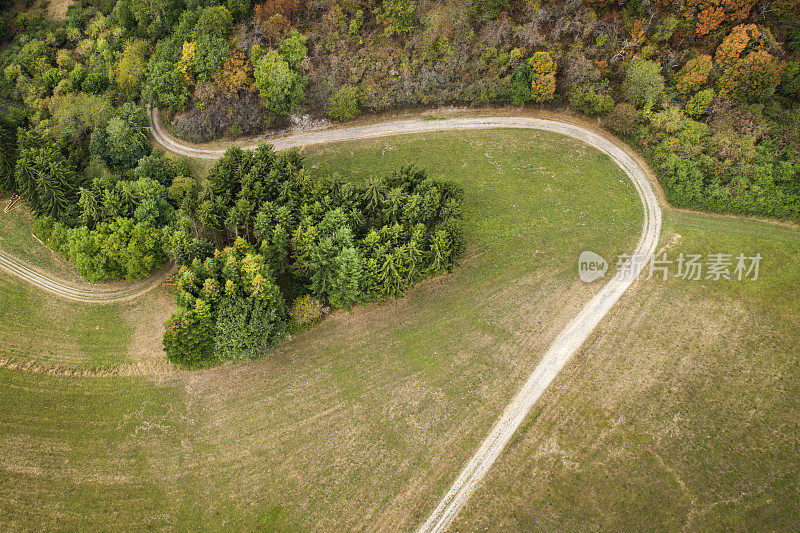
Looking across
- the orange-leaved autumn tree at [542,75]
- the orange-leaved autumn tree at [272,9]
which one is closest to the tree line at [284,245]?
the orange-leaved autumn tree at [542,75]

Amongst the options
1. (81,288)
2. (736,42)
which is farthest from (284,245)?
(736,42)

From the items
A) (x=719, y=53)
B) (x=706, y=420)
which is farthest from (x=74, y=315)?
(x=719, y=53)

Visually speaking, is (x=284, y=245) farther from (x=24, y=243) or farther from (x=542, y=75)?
(x=542, y=75)

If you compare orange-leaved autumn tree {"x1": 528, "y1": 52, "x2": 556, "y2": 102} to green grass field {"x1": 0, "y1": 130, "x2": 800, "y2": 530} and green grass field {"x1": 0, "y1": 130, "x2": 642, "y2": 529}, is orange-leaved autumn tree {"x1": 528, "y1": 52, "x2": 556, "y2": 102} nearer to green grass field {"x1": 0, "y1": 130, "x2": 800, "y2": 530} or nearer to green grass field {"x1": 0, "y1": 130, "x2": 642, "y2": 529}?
green grass field {"x1": 0, "y1": 130, "x2": 642, "y2": 529}

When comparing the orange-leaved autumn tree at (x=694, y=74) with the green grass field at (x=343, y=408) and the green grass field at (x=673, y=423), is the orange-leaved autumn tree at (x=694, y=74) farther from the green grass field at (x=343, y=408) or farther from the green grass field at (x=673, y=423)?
the green grass field at (x=673, y=423)

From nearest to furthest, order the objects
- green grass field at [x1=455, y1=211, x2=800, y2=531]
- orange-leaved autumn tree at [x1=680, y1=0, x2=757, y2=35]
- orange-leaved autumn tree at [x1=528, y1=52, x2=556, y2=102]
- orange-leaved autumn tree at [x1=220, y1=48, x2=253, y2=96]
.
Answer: green grass field at [x1=455, y1=211, x2=800, y2=531], orange-leaved autumn tree at [x1=680, y1=0, x2=757, y2=35], orange-leaved autumn tree at [x1=528, y1=52, x2=556, y2=102], orange-leaved autumn tree at [x1=220, y1=48, x2=253, y2=96]

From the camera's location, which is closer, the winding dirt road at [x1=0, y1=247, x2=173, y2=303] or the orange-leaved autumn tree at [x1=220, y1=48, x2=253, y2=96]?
the winding dirt road at [x1=0, y1=247, x2=173, y2=303]

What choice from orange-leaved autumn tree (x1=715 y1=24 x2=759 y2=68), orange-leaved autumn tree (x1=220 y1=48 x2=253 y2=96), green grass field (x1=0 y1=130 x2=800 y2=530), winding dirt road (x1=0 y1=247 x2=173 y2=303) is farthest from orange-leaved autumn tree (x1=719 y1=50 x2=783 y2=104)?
winding dirt road (x1=0 y1=247 x2=173 y2=303)
